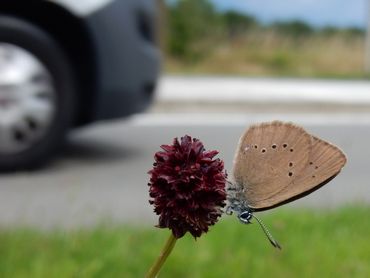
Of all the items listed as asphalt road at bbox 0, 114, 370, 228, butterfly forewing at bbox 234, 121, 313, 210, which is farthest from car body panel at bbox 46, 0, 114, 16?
butterfly forewing at bbox 234, 121, 313, 210

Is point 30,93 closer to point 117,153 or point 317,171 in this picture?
point 117,153

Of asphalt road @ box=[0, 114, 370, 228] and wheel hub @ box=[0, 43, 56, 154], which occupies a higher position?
wheel hub @ box=[0, 43, 56, 154]

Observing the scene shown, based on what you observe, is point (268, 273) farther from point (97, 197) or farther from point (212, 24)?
point (212, 24)

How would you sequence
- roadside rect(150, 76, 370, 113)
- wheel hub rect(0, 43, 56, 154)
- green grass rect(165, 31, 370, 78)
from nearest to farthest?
1. wheel hub rect(0, 43, 56, 154)
2. roadside rect(150, 76, 370, 113)
3. green grass rect(165, 31, 370, 78)

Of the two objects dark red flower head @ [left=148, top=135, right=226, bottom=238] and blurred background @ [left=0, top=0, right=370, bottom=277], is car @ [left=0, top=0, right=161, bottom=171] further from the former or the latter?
dark red flower head @ [left=148, top=135, right=226, bottom=238]

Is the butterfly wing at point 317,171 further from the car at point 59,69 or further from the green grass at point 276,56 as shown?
the green grass at point 276,56

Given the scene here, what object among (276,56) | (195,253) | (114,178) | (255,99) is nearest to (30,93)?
(114,178)
